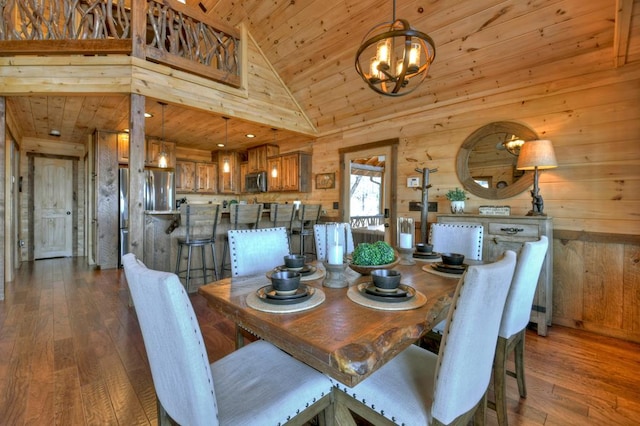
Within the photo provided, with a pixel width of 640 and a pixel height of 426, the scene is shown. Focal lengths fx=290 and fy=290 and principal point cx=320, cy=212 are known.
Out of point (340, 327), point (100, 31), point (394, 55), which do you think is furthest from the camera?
point (100, 31)

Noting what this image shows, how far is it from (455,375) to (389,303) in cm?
32

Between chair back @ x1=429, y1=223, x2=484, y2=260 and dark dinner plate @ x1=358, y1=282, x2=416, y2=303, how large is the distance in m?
1.28

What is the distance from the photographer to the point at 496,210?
305 cm

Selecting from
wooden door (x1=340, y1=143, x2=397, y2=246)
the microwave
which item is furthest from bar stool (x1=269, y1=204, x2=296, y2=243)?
the microwave

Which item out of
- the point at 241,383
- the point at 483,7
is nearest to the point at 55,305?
the point at 241,383

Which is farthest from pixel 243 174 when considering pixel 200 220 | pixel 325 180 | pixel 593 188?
pixel 593 188

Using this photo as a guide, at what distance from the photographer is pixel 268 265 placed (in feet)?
6.51

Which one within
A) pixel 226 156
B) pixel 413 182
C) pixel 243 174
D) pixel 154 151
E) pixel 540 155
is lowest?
pixel 413 182

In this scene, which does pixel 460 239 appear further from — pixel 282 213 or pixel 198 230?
pixel 198 230

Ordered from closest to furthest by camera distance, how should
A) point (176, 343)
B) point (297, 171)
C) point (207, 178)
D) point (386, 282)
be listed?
point (176, 343)
point (386, 282)
point (297, 171)
point (207, 178)

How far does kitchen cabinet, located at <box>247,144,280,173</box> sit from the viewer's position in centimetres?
627

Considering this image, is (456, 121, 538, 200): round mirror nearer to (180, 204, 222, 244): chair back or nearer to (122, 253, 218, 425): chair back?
(180, 204, 222, 244): chair back

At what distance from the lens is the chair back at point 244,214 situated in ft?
11.9

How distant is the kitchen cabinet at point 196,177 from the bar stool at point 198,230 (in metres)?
3.21
